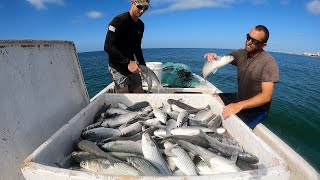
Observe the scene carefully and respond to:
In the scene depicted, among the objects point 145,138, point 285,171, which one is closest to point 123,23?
point 145,138

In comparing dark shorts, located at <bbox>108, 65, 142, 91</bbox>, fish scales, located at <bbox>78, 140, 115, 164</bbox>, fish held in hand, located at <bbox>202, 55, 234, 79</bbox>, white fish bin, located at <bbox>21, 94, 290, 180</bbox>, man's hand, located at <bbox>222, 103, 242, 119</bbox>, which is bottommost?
fish scales, located at <bbox>78, 140, 115, 164</bbox>

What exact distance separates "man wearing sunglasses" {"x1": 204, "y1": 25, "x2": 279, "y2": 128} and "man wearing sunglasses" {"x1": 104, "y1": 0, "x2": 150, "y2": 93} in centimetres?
213

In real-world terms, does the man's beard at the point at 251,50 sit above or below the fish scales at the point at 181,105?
above

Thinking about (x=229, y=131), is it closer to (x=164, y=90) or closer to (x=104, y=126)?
(x=104, y=126)

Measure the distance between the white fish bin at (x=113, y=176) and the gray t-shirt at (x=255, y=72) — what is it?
955 millimetres

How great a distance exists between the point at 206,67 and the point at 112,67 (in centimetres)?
223

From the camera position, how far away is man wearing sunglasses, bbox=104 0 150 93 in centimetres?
512

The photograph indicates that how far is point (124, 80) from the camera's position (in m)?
5.75

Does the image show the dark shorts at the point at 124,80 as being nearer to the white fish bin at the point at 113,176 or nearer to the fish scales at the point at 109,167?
the white fish bin at the point at 113,176

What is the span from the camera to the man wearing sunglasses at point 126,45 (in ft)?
16.8

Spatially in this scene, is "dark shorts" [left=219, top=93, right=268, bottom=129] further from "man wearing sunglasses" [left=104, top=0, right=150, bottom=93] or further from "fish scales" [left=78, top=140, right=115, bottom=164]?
"fish scales" [left=78, top=140, right=115, bottom=164]

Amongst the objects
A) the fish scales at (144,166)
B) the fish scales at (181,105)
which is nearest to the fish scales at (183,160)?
the fish scales at (144,166)

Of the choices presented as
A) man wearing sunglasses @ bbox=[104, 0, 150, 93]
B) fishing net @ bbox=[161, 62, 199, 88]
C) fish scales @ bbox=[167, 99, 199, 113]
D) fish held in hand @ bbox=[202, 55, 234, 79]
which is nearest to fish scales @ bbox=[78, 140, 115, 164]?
fish scales @ bbox=[167, 99, 199, 113]

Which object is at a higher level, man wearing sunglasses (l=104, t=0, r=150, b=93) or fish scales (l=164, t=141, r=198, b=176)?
man wearing sunglasses (l=104, t=0, r=150, b=93)
